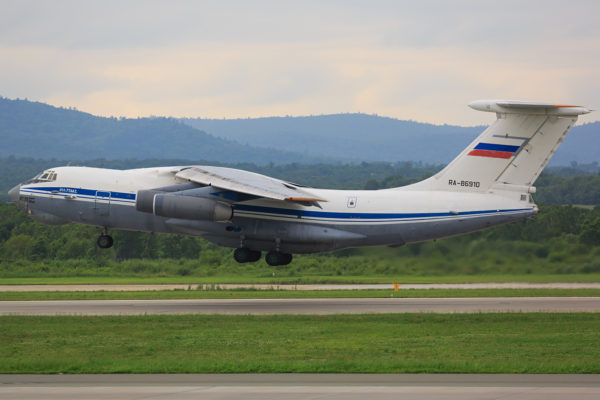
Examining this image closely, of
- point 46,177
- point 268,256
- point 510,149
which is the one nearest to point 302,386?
point 268,256

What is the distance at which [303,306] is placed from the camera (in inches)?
1013

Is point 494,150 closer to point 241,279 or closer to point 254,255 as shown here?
point 254,255

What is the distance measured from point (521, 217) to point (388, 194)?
4209 millimetres

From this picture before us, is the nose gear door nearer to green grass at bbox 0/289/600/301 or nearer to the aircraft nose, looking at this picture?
the aircraft nose

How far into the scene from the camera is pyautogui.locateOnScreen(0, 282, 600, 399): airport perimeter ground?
43.8ft

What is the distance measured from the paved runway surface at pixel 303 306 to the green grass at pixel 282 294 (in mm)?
1226

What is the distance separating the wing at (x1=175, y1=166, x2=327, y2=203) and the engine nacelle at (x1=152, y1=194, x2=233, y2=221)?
64 centimetres

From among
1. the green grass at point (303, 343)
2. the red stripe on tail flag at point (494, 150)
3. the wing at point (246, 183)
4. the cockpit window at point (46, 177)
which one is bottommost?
the green grass at point (303, 343)

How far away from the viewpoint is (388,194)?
26.2 m

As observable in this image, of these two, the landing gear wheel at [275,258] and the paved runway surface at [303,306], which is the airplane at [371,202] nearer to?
the landing gear wheel at [275,258]

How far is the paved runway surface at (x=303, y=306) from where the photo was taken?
24266 millimetres

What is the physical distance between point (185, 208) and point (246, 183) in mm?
1975

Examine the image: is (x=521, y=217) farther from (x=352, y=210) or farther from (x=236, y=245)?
(x=236, y=245)

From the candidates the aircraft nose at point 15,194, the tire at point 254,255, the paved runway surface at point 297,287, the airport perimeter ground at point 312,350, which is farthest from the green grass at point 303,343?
the paved runway surface at point 297,287
